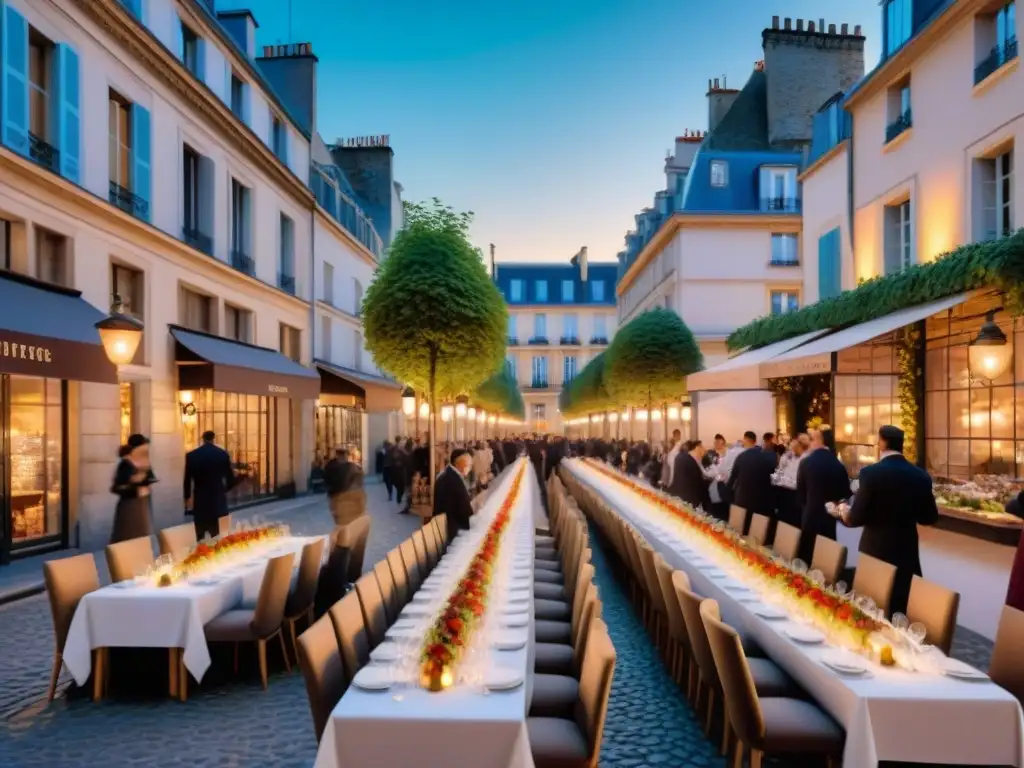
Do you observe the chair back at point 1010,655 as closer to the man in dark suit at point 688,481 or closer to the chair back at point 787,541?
the chair back at point 787,541

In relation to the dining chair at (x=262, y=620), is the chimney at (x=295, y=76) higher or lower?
higher

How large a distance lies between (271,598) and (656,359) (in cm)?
1776

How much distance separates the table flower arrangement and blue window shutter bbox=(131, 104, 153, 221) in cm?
1027

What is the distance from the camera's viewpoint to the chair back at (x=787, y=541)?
7.23m

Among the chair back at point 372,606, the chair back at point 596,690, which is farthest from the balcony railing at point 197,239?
the chair back at point 596,690

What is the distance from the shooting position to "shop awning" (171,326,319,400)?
14.3 meters

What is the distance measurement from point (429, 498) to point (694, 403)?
46.0 feet

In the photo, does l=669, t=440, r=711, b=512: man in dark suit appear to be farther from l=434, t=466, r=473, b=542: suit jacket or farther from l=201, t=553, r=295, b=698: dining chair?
l=201, t=553, r=295, b=698: dining chair

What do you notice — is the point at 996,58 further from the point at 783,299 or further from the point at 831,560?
the point at 783,299

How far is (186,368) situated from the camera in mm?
14523

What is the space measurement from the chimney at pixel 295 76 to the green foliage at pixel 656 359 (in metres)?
11.2

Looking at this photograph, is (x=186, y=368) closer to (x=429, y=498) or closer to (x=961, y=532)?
(x=429, y=498)

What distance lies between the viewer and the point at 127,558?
6539mm

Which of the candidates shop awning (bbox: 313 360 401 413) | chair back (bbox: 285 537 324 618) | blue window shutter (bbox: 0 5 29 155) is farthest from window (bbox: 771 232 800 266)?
chair back (bbox: 285 537 324 618)
